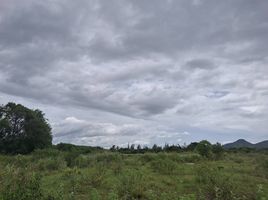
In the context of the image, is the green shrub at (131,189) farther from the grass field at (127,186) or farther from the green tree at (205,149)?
the green tree at (205,149)

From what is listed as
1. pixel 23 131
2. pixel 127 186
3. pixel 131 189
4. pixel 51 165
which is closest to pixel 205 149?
pixel 51 165

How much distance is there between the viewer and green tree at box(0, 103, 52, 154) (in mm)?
52250

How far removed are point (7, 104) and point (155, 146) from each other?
24.6 metres

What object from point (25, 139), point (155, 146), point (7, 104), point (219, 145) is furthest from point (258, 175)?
point (7, 104)

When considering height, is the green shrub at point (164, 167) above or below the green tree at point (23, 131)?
below

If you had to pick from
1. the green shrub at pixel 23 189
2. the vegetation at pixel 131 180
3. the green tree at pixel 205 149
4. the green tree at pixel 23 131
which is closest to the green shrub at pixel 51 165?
the vegetation at pixel 131 180

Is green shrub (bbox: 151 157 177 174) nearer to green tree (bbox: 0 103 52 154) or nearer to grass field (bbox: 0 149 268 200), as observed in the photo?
grass field (bbox: 0 149 268 200)

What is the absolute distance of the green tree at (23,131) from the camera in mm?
52250

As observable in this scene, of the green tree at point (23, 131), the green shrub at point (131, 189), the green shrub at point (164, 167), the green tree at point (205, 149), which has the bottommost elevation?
the green shrub at point (131, 189)

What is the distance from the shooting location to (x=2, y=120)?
2106 inches

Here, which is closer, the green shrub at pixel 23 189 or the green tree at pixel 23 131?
the green shrub at pixel 23 189

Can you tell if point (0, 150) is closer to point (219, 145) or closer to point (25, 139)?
point (25, 139)

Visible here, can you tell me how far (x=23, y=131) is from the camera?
54.4m

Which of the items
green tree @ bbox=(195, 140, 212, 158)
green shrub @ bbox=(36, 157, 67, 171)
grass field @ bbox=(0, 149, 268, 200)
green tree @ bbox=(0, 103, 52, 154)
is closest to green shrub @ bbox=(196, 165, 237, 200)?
grass field @ bbox=(0, 149, 268, 200)
